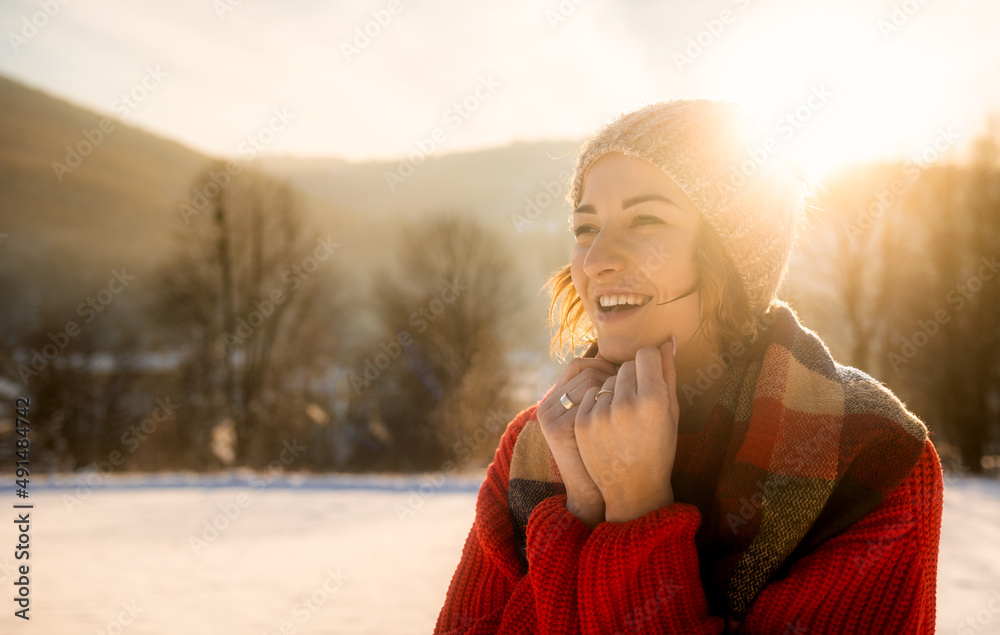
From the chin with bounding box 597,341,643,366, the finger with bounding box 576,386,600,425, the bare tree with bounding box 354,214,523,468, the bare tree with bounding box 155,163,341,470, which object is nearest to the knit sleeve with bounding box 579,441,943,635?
the finger with bounding box 576,386,600,425

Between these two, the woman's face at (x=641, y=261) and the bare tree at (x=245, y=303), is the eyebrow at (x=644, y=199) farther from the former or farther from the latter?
the bare tree at (x=245, y=303)

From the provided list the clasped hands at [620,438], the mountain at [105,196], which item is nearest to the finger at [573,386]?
the clasped hands at [620,438]

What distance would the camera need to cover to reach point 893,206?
1648 centimetres

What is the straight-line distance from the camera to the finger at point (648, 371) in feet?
4.18

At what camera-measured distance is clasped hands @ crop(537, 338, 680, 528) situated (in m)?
1.25

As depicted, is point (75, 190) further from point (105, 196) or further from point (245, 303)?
point (245, 303)

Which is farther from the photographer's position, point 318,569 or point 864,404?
point 318,569

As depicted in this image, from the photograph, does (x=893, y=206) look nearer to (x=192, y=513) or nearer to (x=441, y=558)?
(x=441, y=558)

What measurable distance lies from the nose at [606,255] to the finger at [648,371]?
0.21 meters

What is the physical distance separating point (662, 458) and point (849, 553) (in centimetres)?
38

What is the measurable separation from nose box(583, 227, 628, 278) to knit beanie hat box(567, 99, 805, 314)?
0.20 metres

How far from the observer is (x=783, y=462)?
1.24m

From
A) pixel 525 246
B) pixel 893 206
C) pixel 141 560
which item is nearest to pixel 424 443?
pixel 141 560

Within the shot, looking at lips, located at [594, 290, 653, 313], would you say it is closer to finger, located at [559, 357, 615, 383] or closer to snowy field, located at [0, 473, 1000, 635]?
finger, located at [559, 357, 615, 383]
